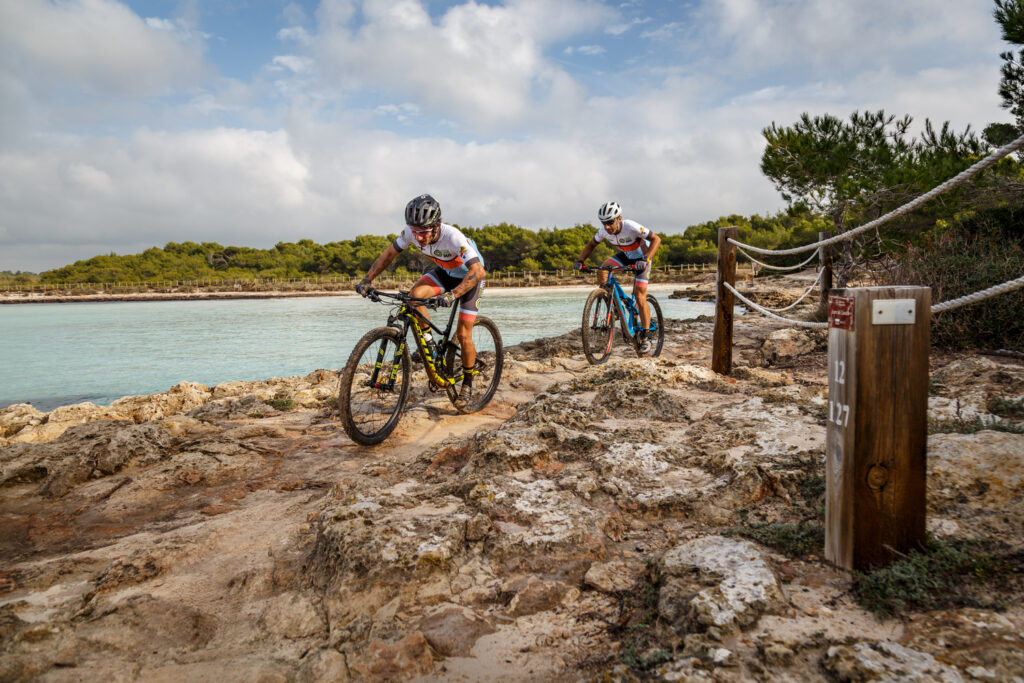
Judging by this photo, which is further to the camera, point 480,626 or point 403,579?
point 403,579

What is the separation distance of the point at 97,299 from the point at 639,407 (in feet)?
309

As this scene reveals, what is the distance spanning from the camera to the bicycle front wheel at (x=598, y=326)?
725cm

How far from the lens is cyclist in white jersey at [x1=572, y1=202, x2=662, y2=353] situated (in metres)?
7.00

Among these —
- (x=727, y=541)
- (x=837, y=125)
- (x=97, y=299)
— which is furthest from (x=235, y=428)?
(x=97, y=299)

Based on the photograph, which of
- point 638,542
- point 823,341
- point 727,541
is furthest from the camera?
point 823,341

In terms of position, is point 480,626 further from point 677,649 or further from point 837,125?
point 837,125

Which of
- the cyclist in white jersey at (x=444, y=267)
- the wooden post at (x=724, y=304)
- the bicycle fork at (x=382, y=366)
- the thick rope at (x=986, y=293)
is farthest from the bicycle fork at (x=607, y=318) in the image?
the thick rope at (x=986, y=293)

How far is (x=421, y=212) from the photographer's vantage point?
177 inches

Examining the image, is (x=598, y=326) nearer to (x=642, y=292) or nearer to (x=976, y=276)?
(x=642, y=292)

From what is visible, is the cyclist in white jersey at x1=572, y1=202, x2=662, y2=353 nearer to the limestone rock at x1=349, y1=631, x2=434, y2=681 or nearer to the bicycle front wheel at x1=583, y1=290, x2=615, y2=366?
the bicycle front wheel at x1=583, y1=290, x2=615, y2=366

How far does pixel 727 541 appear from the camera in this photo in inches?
86.0

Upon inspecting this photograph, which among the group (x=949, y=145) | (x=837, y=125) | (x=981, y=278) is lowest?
(x=981, y=278)

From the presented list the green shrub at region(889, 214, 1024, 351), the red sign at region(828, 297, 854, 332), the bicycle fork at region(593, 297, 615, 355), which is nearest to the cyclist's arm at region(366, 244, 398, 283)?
the bicycle fork at region(593, 297, 615, 355)

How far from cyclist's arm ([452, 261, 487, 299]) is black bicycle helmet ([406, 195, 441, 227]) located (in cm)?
58
